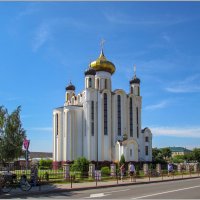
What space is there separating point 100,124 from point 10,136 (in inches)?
1293

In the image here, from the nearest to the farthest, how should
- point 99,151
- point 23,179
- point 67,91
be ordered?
point 23,179, point 99,151, point 67,91

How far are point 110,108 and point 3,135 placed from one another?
3516 centimetres

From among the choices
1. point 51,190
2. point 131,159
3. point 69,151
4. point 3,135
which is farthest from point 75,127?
point 51,190

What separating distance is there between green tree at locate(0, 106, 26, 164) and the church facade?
31.4 meters

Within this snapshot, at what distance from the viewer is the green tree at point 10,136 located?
85.3 ft

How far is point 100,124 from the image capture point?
58.5 metres

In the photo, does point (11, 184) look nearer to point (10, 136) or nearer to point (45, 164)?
point (10, 136)

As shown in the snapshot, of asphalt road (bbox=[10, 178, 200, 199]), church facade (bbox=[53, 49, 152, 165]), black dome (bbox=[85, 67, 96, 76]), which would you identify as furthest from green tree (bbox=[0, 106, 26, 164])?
black dome (bbox=[85, 67, 96, 76])

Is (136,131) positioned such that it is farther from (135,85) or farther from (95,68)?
(95,68)

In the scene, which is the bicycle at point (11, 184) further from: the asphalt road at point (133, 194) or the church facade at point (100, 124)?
the church facade at point (100, 124)

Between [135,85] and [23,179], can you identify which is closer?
[23,179]

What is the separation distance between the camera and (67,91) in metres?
71.2

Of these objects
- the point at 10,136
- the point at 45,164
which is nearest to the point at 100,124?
the point at 45,164

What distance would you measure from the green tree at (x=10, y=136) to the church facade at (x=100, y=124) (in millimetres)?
31411
